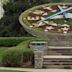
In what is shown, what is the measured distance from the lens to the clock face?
21578mm

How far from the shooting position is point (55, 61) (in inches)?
610

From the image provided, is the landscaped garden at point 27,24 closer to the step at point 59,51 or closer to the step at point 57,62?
the step at point 59,51

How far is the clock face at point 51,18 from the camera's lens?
21.6 meters

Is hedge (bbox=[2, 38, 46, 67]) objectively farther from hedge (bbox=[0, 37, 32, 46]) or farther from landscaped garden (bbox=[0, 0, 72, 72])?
hedge (bbox=[0, 37, 32, 46])

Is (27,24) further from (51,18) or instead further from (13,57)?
(13,57)

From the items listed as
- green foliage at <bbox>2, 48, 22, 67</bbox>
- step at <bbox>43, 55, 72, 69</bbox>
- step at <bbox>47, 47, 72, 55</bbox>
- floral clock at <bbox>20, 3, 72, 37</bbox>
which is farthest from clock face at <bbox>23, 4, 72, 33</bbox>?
green foliage at <bbox>2, 48, 22, 67</bbox>

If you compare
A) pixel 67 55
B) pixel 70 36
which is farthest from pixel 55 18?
pixel 67 55

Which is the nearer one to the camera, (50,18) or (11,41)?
(11,41)

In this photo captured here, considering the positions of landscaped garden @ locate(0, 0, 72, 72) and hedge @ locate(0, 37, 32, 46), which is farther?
hedge @ locate(0, 37, 32, 46)

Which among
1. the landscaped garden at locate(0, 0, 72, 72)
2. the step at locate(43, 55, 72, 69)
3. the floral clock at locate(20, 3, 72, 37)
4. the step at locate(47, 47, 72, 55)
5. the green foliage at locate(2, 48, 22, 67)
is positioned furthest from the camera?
the floral clock at locate(20, 3, 72, 37)

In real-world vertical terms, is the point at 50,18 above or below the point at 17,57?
below

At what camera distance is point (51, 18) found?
2259 cm

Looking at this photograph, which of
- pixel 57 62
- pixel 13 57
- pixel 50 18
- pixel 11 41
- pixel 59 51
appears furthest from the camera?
pixel 50 18

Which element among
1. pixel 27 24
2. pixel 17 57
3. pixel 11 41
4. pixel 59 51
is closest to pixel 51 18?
pixel 27 24
